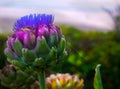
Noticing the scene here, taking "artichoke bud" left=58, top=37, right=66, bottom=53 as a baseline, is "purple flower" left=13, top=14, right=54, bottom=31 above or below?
above

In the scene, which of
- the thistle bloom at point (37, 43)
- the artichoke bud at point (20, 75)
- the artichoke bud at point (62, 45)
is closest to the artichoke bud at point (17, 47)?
the thistle bloom at point (37, 43)

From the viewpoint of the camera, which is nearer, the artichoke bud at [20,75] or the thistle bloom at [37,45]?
the thistle bloom at [37,45]

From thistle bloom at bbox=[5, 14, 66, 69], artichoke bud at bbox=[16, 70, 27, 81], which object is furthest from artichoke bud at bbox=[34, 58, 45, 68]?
artichoke bud at bbox=[16, 70, 27, 81]

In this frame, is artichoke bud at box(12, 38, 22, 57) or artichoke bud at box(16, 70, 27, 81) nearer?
artichoke bud at box(12, 38, 22, 57)

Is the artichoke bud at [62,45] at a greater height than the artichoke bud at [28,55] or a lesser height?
greater

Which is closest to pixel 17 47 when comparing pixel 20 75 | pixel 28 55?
pixel 28 55

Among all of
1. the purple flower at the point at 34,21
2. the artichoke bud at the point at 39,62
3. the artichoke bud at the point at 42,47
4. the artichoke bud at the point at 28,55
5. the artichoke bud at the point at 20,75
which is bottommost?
the artichoke bud at the point at 20,75

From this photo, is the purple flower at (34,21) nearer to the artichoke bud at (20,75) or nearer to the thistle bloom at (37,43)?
the thistle bloom at (37,43)

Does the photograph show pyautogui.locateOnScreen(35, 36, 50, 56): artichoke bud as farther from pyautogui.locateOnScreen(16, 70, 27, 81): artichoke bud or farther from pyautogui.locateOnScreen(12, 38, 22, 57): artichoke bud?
pyautogui.locateOnScreen(16, 70, 27, 81): artichoke bud

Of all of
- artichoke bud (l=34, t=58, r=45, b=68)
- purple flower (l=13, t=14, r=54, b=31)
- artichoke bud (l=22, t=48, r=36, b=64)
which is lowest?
artichoke bud (l=34, t=58, r=45, b=68)

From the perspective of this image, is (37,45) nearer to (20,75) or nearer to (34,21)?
(34,21)
